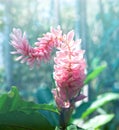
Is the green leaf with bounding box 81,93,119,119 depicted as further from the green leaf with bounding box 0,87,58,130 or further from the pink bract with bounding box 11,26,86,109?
the pink bract with bounding box 11,26,86,109

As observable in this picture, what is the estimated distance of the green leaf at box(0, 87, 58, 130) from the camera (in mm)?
1521

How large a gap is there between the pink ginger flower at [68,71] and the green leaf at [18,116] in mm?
169

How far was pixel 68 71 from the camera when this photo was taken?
1.36m

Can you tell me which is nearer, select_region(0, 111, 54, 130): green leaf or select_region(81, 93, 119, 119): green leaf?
select_region(0, 111, 54, 130): green leaf

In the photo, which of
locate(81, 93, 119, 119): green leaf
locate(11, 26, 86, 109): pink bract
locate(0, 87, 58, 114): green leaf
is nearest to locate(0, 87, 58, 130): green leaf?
locate(0, 87, 58, 114): green leaf

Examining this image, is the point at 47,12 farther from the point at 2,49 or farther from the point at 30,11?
the point at 2,49

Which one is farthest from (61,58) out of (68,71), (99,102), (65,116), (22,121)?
(99,102)

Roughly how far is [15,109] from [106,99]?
2.27 m

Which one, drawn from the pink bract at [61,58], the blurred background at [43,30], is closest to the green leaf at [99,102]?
the pink bract at [61,58]

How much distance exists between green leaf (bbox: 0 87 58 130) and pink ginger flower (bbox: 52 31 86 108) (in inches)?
6.7

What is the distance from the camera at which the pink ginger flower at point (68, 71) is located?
136 cm

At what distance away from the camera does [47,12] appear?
27.8m

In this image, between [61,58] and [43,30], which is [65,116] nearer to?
[61,58]

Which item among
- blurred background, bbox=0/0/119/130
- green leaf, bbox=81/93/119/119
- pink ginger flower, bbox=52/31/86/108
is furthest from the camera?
blurred background, bbox=0/0/119/130
